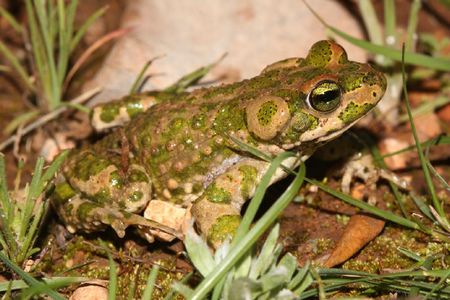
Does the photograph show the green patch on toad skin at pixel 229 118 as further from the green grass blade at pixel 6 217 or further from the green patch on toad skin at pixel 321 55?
the green grass blade at pixel 6 217

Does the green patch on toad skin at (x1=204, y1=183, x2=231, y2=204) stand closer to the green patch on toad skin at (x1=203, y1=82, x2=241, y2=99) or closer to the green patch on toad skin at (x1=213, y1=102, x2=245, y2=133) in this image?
the green patch on toad skin at (x1=213, y1=102, x2=245, y2=133)

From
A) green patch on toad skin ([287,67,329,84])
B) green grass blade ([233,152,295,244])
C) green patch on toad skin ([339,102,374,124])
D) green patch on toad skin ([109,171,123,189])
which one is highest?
green patch on toad skin ([287,67,329,84])

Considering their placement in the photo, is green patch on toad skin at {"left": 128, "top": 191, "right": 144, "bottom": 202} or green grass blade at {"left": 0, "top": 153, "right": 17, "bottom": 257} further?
green patch on toad skin at {"left": 128, "top": 191, "right": 144, "bottom": 202}

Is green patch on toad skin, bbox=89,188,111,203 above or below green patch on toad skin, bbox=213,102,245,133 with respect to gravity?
below

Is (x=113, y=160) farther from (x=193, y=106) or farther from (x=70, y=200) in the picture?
(x=193, y=106)

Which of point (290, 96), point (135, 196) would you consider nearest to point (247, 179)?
point (290, 96)

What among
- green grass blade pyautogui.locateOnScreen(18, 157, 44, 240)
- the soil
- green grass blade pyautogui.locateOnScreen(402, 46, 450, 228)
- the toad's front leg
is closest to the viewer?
green grass blade pyautogui.locateOnScreen(18, 157, 44, 240)

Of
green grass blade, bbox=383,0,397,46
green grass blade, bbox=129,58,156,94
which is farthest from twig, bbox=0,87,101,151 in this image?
green grass blade, bbox=383,0,397,46

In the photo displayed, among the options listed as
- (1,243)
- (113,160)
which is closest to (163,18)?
(113,160)
